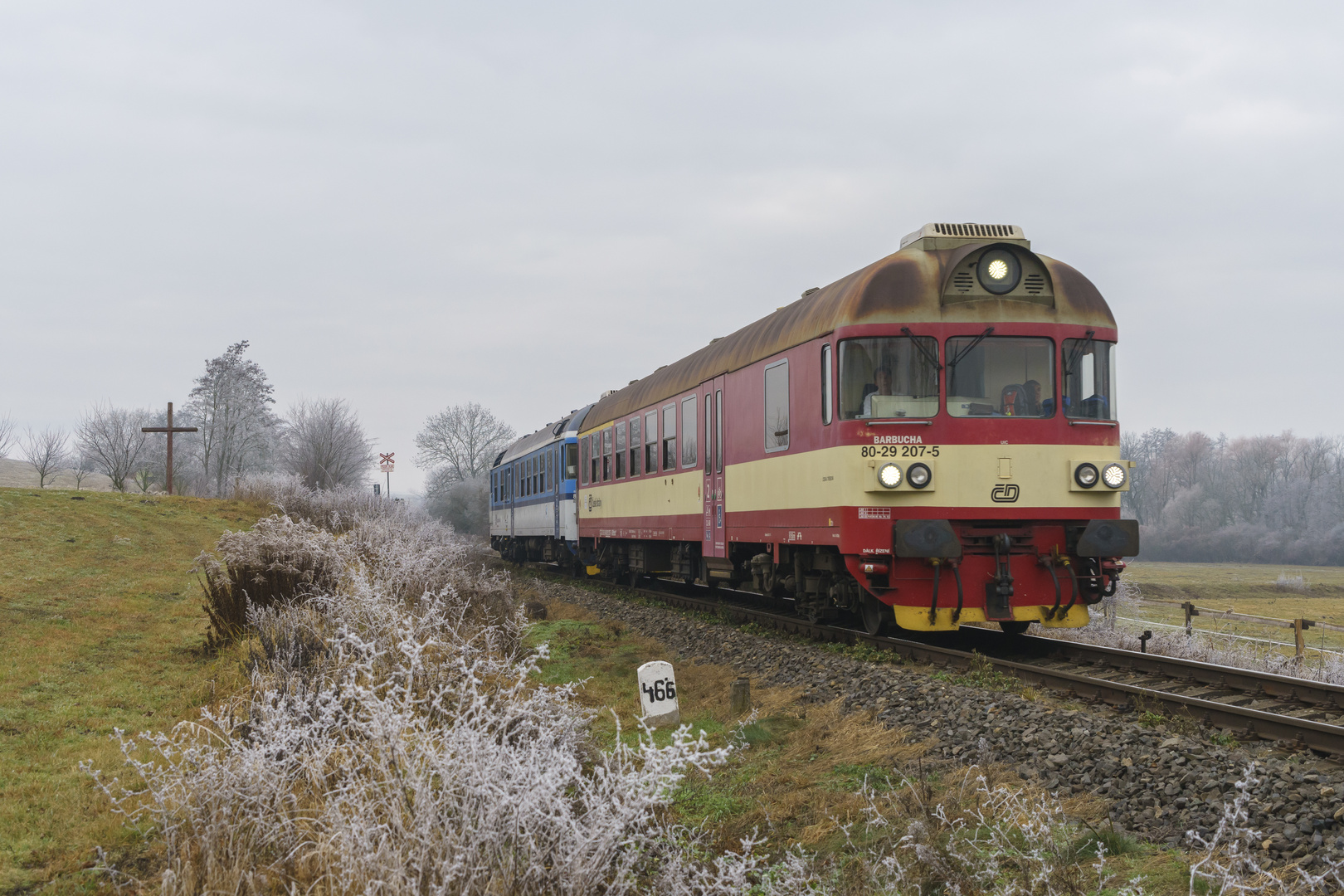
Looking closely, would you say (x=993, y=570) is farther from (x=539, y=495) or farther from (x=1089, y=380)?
(x=539, y=495)

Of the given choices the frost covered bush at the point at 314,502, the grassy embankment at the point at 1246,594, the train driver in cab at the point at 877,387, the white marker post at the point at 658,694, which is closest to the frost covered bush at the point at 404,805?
the white marker post at the point at 658,694

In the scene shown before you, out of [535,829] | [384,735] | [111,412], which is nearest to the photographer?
[535,829]

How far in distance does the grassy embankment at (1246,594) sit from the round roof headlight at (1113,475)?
1463 cm

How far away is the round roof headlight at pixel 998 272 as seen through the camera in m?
8.97

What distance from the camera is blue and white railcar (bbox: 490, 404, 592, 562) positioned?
21109 mm

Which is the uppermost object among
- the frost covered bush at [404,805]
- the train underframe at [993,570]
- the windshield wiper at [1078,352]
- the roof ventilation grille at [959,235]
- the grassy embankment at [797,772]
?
the roof ventilation grille at [959,235]

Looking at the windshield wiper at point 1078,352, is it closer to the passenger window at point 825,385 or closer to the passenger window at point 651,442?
the passenger window at point 825,385

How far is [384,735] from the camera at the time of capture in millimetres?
3928

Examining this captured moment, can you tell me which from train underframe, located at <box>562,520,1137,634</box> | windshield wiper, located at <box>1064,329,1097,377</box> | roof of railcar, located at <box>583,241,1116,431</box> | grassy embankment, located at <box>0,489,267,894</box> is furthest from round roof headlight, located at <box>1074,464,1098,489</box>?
grassy embankment, located at <box>0,489,267,894</box>

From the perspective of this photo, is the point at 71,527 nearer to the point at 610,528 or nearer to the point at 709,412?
the point at 610,528

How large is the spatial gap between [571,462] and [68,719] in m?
15.2

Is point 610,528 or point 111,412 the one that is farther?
point 111,412

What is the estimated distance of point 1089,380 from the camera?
29.7ft

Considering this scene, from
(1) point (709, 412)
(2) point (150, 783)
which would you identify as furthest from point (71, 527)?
(2) point (150, 783)
